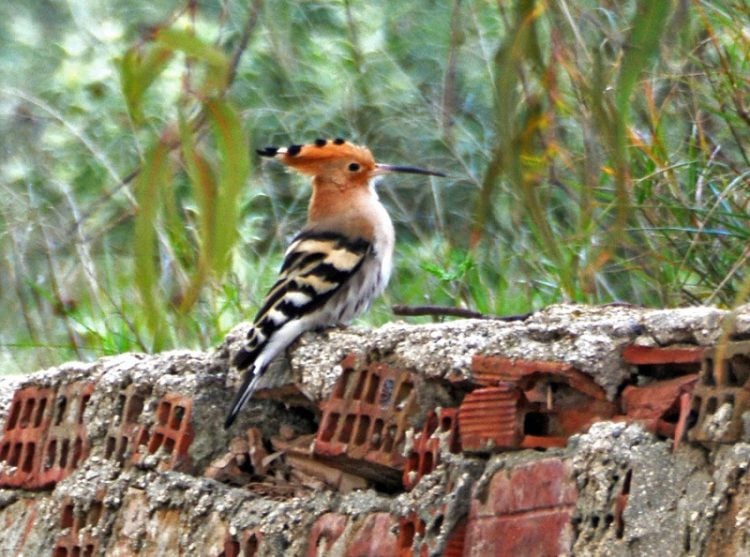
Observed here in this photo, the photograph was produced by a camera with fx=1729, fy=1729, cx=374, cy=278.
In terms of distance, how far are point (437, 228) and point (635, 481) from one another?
122 inches

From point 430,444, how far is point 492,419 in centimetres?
19

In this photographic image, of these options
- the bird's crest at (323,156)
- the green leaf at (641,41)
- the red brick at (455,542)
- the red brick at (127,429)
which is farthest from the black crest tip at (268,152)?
the green leaf at (641,41)

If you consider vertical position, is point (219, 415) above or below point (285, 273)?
below

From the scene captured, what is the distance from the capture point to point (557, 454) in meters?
2.75

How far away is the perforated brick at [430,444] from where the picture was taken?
298cm

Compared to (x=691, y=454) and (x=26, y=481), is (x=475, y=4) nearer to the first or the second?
(x=26, y=481)

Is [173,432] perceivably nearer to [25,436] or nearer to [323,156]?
[25,436]

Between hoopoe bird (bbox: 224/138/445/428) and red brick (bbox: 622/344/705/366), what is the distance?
1.04 metres

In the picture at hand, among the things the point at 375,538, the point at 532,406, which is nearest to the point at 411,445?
the point at 375,538

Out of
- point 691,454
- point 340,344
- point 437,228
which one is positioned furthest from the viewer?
point 437,228

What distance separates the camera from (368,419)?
321 cm

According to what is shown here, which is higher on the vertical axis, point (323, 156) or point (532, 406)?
point (323, 156)

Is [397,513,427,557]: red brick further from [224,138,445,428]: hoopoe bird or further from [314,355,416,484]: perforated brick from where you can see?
[224,138,445,428]: hoopoe bird

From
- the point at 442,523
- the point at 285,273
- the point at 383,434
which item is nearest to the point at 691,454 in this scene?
the point at 442,523
